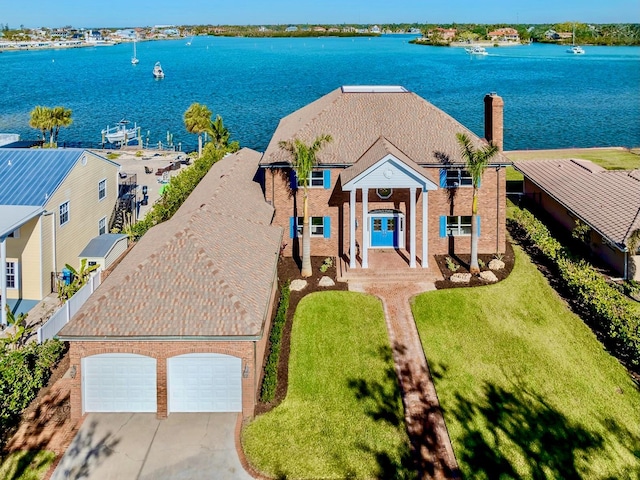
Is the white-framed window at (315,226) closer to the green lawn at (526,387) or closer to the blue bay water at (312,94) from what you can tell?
the green lawn at (526,387)

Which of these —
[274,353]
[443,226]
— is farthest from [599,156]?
[274,353]

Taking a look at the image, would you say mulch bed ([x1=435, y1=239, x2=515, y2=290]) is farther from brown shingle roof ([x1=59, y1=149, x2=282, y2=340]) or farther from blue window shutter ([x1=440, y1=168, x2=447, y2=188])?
brown shingle roof ([x1=59, y1=149, x2=282, y2=340])

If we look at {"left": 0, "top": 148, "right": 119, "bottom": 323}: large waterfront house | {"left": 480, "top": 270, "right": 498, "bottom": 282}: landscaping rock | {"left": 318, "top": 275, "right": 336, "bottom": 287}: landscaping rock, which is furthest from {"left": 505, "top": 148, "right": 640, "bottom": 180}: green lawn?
{"left": 0, "top": 148, "right": 119, "bottom": 323}: large waterfront house

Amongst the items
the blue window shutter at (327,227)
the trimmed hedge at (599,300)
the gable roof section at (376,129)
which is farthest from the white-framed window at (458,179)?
the blue window shutter at (327,227)

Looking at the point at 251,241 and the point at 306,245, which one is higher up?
the point at 251,241

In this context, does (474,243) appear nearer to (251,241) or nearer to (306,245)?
(306,245)
